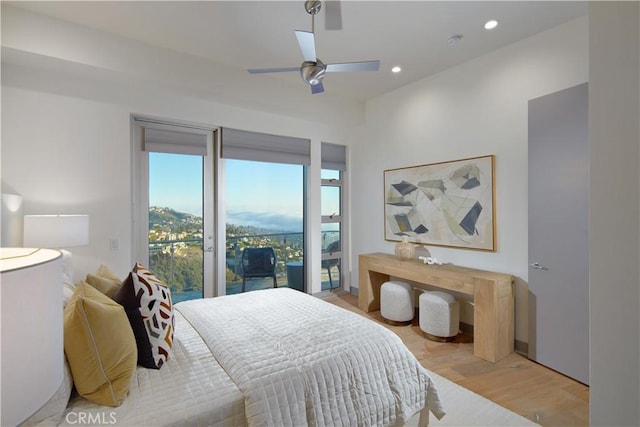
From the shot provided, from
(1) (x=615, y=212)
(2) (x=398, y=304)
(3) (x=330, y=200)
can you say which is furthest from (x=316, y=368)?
(3) (x=330, y=200)

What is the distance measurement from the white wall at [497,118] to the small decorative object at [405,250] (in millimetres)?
254

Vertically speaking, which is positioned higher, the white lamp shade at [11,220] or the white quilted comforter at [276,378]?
the white lamp shade at [11,220]

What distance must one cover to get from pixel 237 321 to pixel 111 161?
2.27 meters

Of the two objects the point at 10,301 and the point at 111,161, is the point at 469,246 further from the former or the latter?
the point at 111,161

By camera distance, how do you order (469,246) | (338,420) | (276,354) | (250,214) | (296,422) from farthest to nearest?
(250,214), (469,246), (276,354), (338,420), (296,422)

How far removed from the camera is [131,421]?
1140 millimetres

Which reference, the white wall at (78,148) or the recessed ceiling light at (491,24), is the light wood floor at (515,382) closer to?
the recessed ceiling light at (491,24)

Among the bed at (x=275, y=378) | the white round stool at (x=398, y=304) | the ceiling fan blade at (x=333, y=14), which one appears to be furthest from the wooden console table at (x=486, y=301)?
the ceiling fan blade at (x=333, y=14)

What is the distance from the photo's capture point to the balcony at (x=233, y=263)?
3.57 meters

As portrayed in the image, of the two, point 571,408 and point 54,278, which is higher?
point 54,278

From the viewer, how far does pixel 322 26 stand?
267 centimetres

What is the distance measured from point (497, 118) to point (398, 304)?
2273 millimetres

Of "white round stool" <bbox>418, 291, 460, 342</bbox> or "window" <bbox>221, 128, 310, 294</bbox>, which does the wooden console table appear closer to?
"white round stool" <bbox>418, 291, 460, 342</bbox>

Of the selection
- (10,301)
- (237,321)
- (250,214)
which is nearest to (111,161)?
(250,214)
